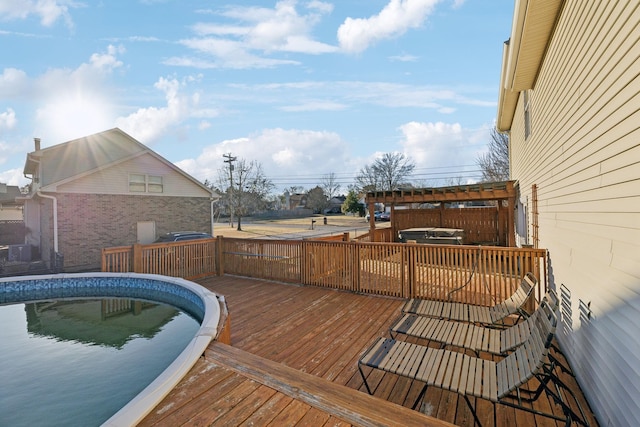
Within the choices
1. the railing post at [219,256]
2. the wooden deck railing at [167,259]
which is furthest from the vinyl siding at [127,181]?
the railing post at [219,256]

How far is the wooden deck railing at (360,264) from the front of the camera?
519 cm

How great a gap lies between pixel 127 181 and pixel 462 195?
1371 cm

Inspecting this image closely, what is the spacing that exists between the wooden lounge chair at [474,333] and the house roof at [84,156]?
13.5 m

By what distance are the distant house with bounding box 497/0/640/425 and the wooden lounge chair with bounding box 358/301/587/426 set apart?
35cm

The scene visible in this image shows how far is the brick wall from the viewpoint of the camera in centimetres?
1184

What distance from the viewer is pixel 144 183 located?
46.7 feet

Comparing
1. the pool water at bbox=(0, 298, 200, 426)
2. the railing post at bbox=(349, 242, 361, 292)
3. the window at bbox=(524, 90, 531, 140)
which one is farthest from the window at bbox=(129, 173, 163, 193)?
the window at bbox=(524, 90, 531, 140)

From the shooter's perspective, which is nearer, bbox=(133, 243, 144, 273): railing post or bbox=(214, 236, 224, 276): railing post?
bbox=(133, 243, 144, 273): railing post

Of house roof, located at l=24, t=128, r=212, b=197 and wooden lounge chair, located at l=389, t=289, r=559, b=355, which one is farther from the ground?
house roof, located at l=24, t=128, r=212, b=197

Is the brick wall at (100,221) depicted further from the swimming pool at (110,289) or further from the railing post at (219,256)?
the railing post at (219,256)

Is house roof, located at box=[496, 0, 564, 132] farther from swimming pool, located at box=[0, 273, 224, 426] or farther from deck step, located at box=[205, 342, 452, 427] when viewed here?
swimming pool, located at box=[0, 273, 224, 426]

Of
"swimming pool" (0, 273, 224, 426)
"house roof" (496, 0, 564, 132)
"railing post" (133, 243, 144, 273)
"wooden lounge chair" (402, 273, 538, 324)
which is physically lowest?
"swimming pool" (0, 273, 224, 426)

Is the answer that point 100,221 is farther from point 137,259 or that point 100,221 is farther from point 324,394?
point 324,394

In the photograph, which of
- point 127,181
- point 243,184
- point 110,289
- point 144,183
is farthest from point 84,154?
point 243,184
